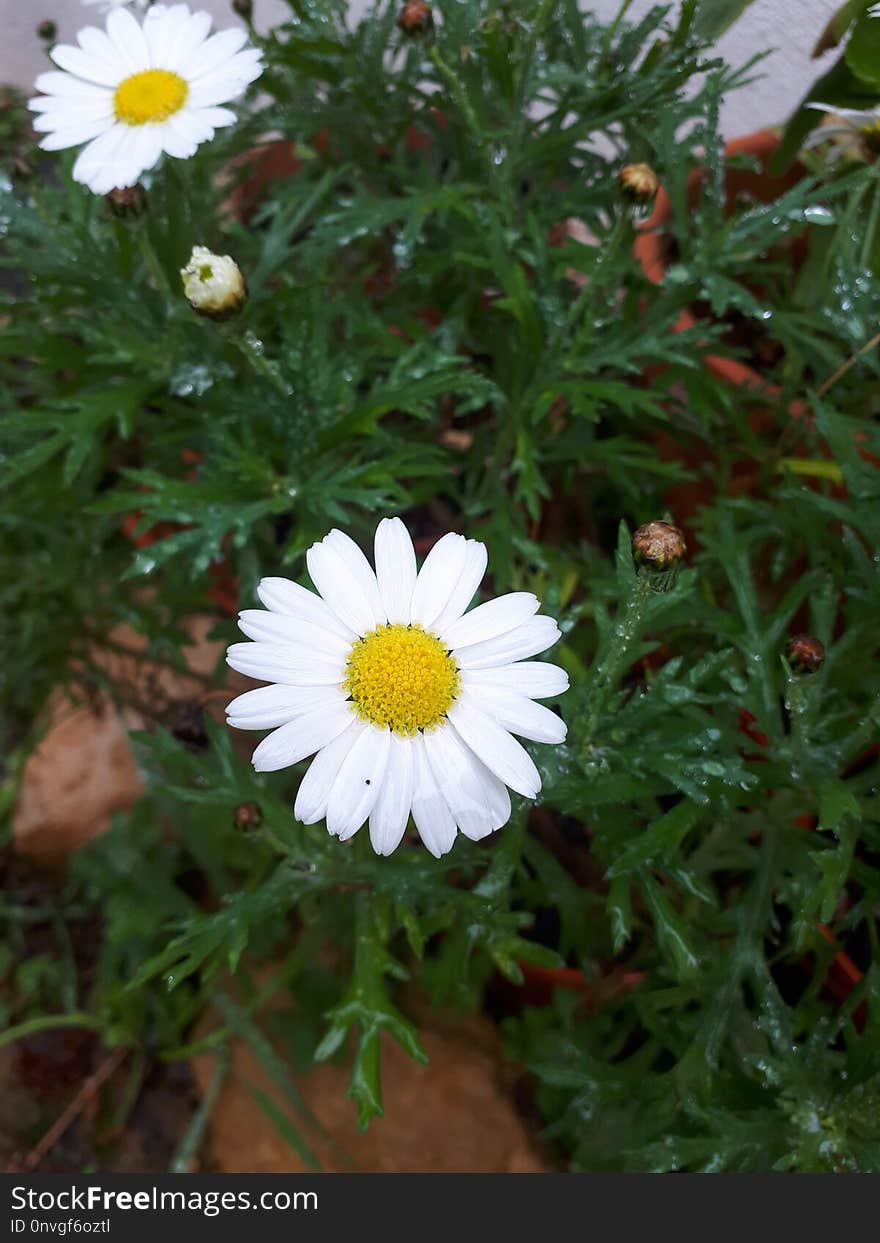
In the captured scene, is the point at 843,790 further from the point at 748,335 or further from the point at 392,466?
the point at 748,335

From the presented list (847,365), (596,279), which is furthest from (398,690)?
(847,365)

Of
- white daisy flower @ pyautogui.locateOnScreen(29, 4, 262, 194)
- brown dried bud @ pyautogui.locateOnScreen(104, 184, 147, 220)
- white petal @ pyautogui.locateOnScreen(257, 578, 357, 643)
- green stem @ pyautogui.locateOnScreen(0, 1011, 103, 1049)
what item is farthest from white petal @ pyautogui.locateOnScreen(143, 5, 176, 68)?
green stem @ pyautogui.locateOnScreen(0, 1011, 103, 1049)

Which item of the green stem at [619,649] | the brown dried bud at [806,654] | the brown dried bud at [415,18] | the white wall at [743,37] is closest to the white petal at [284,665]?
the green stem at [619,649]

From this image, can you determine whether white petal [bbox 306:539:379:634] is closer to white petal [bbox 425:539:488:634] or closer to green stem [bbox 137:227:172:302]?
white petal [bbox 425:539:488:634]

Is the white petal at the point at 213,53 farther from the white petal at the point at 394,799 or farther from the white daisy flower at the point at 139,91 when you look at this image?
the white petal at the point at 394,799

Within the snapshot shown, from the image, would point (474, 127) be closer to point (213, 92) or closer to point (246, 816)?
point (213, 92)

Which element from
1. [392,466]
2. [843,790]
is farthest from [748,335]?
[843,790]
